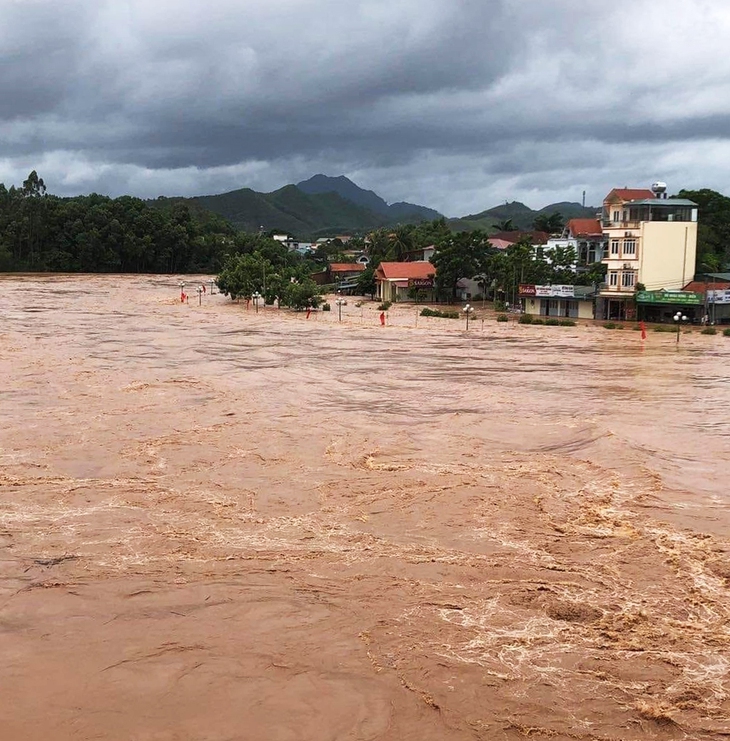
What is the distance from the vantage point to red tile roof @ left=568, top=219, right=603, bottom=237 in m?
60.7

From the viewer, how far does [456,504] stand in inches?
495

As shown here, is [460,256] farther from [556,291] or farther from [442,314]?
[556,291]

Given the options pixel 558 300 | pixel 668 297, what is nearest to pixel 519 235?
pixel 558 300

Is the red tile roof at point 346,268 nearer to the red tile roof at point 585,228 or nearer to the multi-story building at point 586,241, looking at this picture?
the multi-story building at point 586,241

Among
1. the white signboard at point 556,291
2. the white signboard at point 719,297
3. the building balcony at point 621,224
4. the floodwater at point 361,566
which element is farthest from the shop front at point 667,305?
the floodwater at point 361,566

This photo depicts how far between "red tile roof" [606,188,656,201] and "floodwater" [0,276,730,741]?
98.1 ft

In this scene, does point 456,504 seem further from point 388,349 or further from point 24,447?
point 388,349

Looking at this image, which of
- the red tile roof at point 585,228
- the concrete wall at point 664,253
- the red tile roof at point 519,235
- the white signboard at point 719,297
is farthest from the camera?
the red tile roof at point 519,235

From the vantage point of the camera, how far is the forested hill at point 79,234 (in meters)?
98.1

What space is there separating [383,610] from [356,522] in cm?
285

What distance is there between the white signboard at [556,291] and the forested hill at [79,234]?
62328 millimetres

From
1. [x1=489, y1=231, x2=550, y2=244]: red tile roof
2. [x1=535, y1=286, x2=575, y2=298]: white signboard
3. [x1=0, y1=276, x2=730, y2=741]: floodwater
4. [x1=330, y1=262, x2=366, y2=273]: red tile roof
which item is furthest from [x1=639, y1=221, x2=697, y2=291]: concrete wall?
[x1=330, y1=262, x2=366, y2=273]: red tile roof

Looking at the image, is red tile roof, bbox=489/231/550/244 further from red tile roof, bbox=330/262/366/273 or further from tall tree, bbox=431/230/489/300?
tall tree, bbox=431/230/489/300

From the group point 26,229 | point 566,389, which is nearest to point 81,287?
point 26,229
